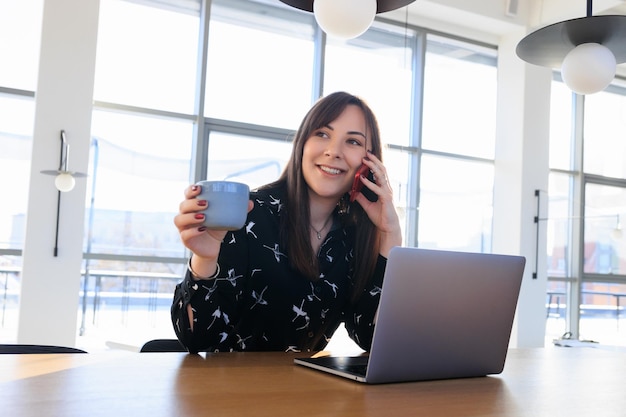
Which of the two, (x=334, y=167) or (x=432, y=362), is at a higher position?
(x=334, y=167)

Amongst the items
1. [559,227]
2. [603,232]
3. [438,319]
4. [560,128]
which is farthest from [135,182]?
[603,232]

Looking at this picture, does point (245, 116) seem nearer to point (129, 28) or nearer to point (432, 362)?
point (129, 28)

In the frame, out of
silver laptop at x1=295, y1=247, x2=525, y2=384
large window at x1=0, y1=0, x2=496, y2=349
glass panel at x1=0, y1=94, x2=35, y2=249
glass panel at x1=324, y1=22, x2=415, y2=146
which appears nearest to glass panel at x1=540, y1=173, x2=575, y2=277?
large window at x1=0, y1=0, x2=496, y2=349

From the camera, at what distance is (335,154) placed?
5.55 feet

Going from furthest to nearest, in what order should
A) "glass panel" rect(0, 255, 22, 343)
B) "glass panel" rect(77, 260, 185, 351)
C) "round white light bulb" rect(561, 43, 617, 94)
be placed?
"glass panel" rect(77, 260, 185, 351)
"glass panel" rect(0, 255, 22, 343)
"round white light bulb" rect(561, 43, 617, 94)

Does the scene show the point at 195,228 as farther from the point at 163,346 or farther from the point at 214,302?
the point at 163,346

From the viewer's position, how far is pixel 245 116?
545 centimetres

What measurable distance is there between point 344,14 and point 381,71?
4651 mm

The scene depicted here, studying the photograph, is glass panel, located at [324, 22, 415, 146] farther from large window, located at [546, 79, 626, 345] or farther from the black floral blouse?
the black floral blouse

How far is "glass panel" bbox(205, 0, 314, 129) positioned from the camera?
5.37 metres

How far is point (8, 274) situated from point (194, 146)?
1.67 m

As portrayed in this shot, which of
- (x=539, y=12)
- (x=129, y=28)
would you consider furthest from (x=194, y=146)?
(x=539, y=12)

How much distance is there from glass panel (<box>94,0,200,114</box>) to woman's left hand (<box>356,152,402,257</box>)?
373 centimetres

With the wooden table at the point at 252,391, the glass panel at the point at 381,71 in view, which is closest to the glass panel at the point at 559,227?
the glass panel at the point at 381,71
